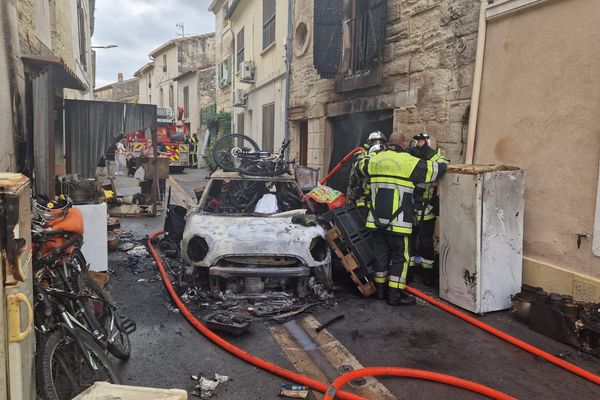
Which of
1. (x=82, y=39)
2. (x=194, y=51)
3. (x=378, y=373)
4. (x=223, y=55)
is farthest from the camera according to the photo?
(x=194, y=51)

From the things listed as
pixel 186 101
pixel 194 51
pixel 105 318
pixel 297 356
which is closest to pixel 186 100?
pixel 186 101

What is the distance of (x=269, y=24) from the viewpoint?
557 inches

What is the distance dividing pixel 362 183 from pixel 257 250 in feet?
7.13

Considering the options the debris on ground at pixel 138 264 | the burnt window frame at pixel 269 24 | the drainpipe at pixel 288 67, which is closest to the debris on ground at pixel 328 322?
the debris on ground at pixel 138 264

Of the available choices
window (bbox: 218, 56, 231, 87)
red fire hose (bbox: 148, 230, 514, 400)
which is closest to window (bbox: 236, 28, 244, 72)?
window (bbox: 218, 56, 231, 87)

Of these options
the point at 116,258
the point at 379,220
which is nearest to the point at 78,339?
the point at 379,220

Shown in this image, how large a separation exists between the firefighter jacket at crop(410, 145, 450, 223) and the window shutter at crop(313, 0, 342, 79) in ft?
12.9

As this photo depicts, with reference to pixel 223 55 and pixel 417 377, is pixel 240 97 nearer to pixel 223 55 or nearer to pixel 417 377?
pixel 223 55

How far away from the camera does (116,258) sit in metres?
6.81

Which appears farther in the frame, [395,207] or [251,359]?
[395,207]

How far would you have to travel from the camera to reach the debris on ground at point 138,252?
6.94m

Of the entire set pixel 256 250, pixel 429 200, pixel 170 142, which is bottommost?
pixel 256 250

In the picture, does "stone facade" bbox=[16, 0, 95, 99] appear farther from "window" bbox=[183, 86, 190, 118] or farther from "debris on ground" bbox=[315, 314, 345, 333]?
"window" bbox=[183, 86, 190, 118]

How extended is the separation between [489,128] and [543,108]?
31.5 inches
